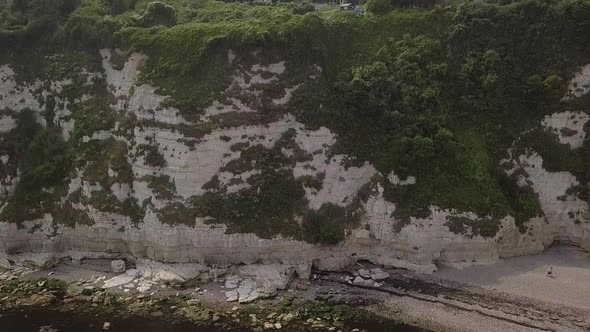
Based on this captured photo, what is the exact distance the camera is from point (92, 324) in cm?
3550

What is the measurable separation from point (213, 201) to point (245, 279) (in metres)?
6.95

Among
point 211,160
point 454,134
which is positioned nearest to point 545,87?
point 454,134

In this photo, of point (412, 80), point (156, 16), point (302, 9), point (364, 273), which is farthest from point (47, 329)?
point (302, 9)

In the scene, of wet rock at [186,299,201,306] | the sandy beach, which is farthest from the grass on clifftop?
wet rock at [186,299,201,306]

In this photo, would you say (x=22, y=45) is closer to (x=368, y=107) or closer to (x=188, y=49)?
(x=188, y=49)

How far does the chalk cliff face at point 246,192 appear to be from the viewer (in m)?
41.1

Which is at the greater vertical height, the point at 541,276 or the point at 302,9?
the point at 302,9

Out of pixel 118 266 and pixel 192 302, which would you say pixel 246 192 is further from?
pixel 118 266

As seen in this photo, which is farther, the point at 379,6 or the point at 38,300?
the point at 379,6

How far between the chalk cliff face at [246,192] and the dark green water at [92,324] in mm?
6888

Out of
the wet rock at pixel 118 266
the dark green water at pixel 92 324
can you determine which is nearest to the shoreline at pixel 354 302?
the dark green water at pixel 92 324

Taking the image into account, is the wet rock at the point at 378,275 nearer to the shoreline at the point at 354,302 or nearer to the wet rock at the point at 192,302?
the shoreline at the point at 354,302

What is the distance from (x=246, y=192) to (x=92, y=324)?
604 inches

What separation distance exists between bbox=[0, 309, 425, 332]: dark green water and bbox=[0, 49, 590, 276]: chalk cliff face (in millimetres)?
6888
